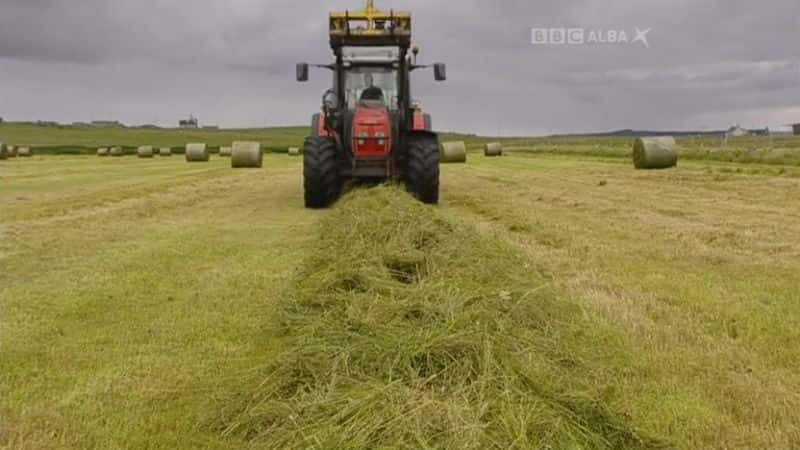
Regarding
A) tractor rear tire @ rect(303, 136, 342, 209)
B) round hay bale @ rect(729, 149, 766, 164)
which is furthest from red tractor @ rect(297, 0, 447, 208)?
round hay bale @ rect(729, 149, 766, 164)

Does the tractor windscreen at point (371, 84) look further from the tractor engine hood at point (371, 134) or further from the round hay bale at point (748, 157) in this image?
the round hay bale at point (748, 157)

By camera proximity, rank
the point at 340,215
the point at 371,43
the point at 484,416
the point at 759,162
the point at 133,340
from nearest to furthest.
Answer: the point at 484,416, the point at 133,340, the point at 340,215, the point at 371,43, the point at 759,162

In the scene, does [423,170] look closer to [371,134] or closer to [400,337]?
[371,134]

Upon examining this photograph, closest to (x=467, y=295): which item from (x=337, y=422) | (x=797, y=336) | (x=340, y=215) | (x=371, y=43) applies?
(x=337, y=422)

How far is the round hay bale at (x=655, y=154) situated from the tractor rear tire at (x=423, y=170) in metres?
12.1

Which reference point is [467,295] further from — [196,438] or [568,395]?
[196,438]

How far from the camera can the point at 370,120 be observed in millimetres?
10789

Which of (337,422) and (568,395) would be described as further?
(568,395)

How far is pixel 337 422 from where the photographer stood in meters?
2.63

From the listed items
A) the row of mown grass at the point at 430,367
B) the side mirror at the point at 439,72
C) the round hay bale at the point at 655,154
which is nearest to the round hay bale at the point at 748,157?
the round hay bale at the point at 655,154

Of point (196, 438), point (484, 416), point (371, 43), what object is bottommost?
point (196, 438)

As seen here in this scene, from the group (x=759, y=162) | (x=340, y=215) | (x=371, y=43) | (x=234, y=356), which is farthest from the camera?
(x=759, y=162)

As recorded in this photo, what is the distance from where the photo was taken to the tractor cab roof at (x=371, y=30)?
11.7 metres

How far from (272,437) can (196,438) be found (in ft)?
1.25
